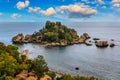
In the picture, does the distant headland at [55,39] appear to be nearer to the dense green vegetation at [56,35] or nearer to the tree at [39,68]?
the dense green vegetation at [56,35]

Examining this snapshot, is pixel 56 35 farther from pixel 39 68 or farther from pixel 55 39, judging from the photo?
pixel 39 68

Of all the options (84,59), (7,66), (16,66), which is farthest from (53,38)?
(7,66)

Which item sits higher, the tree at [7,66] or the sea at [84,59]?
the tree at [7,66]

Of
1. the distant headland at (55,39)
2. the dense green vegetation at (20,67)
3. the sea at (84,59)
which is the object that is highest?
the distant headland at (55,39)

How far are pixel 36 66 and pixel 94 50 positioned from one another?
250ft

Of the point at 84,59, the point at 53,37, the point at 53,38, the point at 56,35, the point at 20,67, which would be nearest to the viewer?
the point at 20,67

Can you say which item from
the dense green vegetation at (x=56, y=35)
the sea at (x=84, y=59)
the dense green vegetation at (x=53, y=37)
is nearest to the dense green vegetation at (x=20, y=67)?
the sea at (x=84, y=59)

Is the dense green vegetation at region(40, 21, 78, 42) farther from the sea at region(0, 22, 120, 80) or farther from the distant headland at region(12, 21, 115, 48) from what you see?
the sea at region(0, 22, 120, 80)

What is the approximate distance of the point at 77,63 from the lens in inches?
4774

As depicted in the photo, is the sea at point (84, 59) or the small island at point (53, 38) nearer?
the sea at point (84, 59)

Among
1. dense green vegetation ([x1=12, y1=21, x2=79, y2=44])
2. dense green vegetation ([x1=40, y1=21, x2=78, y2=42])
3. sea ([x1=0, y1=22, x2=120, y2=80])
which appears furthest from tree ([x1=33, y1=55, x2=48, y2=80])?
dense green vegetation ([x1=40, y1=21, x2=78, y2=42])

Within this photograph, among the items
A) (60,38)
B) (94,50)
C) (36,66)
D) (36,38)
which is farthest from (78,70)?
(36,38)

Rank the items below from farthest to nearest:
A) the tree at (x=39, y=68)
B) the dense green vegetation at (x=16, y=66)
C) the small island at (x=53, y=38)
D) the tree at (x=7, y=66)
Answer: the small island at (x=53, y=38), the tree at (x=39, y=68), the dense green vegetation at (x=16, y=66), the tree at (x=7, y=66)

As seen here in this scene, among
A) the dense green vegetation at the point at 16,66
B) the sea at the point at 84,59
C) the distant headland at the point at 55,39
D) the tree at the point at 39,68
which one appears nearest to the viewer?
the dense green vegetation at the point at 16,66
